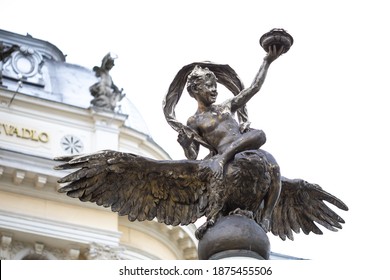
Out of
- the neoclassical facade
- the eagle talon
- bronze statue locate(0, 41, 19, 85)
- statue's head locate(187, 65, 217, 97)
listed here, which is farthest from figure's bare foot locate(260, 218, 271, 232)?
bronze statue locate(0, 41, 19, 85)

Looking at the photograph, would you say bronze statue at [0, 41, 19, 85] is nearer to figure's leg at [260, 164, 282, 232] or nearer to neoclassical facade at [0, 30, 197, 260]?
neoclassical facade at [0, 30, 197, 260]

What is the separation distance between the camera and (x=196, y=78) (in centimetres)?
739

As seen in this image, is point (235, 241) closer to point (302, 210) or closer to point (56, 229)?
point (302, 210)

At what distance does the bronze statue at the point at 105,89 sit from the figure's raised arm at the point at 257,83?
2089 centimetres

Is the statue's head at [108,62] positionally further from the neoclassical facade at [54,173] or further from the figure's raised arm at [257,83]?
the figure's raised arm at [257,83]

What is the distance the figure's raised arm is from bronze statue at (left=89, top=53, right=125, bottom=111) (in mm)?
20890

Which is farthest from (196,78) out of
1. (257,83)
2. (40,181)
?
(40,181)

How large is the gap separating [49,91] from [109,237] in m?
5.42

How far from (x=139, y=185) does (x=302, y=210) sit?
1.35 meters

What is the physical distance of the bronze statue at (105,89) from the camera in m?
28.2

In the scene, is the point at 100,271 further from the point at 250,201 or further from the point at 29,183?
the point at 29,183

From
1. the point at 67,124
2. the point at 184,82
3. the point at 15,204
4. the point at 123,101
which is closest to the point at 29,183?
the point at 15,204

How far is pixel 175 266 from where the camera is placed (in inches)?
257

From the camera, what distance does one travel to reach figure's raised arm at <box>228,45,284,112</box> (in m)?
7.27
